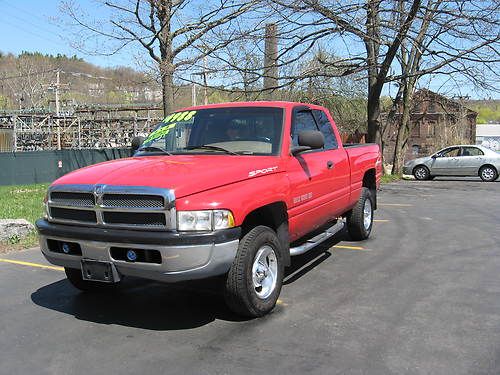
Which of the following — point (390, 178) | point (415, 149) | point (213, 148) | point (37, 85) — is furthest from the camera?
point (37, 85)

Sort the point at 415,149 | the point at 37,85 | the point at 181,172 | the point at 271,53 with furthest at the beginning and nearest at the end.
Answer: the point at 37,85, the point at 415,149, the point at 271,53, the point at 181,172

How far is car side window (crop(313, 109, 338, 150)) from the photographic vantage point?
6.47 m

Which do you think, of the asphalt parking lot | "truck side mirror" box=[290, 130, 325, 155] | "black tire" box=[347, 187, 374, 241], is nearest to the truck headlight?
the asphalt parking lot

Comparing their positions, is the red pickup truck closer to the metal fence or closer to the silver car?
the silver car

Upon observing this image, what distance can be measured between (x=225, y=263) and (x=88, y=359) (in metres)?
1.25

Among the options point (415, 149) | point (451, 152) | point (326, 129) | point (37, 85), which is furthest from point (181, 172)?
point (37, 85)

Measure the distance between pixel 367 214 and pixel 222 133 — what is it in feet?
11.5

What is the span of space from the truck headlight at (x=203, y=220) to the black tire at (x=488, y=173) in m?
18.9

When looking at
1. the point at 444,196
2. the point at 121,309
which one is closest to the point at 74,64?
the point at 444,196

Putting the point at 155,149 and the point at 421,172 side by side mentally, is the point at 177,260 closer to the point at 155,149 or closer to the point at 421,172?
the point at 155,149

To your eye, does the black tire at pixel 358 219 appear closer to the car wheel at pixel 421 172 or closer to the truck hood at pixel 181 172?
the truck hood at pixel 181 172

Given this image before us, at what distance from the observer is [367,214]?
8.03 metres

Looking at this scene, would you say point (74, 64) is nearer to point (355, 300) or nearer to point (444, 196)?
point (444, 196)

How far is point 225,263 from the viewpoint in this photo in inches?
160
